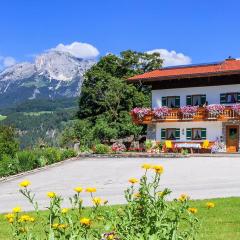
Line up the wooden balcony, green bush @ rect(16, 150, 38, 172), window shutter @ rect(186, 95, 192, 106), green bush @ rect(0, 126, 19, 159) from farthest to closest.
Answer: window shutter @ rect(186, 95, 192, 106) < the wooden balcony < green bush @ rect(0, 126, 19, 159) < green bush @ rect(16, 150, 38, 172)

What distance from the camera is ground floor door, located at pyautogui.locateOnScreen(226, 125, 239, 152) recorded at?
3606 cm

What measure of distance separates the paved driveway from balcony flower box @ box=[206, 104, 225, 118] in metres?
7.53

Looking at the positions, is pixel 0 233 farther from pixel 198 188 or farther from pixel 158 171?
pixel 198 188

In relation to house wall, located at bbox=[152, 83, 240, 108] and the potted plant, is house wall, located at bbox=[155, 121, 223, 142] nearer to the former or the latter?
house wall, located at bbox=[152, 83, 240, 108]

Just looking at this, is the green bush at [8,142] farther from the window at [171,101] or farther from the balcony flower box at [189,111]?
the window at [171,101]

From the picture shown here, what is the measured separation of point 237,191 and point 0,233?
8.04m

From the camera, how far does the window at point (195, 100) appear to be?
1479 inches

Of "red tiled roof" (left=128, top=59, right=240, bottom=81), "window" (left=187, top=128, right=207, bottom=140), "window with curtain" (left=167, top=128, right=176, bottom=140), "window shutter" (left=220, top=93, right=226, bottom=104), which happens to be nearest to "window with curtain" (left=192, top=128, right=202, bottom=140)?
"window" (left=187, top=128, right=207, bottom=140)

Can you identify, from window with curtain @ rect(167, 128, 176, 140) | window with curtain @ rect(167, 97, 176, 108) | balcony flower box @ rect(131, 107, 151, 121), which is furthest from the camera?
window with curtain @ rect(167, 97, 176, 108)

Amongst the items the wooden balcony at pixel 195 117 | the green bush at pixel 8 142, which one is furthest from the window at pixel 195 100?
the green bush at pixel 8 142

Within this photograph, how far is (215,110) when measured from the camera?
3575 cm

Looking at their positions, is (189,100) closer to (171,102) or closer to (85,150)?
(171,102)

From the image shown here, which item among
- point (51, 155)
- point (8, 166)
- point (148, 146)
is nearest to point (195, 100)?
point (148, 146)

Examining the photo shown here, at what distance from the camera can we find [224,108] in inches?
1398
